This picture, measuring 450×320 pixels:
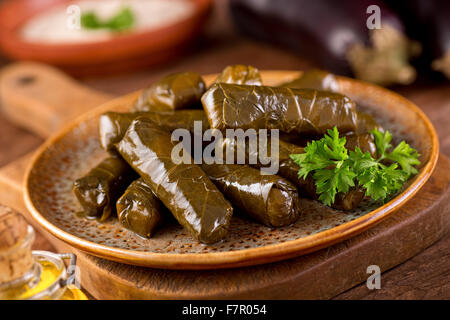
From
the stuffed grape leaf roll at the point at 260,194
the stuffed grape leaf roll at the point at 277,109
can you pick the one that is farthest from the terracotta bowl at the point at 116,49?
the stuffed grape leaf roll at the point at 260,194

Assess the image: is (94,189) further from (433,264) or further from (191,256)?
(433,264)

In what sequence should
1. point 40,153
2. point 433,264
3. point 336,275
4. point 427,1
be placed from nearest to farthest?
point 336,275 → point 433,264 → point 40,153 → point 427,1

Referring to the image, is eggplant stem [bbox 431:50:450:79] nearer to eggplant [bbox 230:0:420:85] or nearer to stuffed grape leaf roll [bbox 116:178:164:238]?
eggplant [bbox 230:0:420:85]

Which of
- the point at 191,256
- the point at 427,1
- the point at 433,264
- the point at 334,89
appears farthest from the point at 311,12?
the point at 191,256

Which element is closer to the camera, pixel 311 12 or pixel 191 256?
pixel 191 256

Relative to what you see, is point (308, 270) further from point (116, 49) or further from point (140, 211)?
point (116, 49)

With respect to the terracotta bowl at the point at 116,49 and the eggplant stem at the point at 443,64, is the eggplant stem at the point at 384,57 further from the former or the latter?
the terracotta bowl at the point at 116,49
